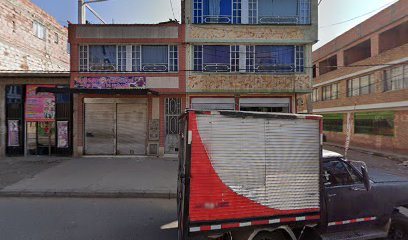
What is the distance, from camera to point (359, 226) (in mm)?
4180

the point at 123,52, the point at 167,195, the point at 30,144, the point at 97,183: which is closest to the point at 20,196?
the point at 97,183

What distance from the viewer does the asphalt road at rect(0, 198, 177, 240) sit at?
474 cm

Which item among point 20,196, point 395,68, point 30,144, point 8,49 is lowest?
point 20,196

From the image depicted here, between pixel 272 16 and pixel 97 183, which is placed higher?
pixel 272 16

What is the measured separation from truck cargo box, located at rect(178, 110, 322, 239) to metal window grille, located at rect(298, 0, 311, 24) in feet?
37.5

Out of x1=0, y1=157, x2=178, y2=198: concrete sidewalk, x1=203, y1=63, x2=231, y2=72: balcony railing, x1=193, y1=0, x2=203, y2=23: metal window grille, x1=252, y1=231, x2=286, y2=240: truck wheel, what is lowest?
x1=0, y1=157, x2=178, y2=198: concrete sidewalk

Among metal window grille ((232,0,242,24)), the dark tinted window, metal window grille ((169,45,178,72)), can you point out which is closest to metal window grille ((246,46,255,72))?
metal window grille ((232,0,242,24))

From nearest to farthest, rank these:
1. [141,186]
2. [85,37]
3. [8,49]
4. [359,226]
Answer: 1. [359,226]
2. [141,186]
3. [85,37]
4. [8,49]

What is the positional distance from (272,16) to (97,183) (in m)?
11.4

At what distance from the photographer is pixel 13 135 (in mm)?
12961

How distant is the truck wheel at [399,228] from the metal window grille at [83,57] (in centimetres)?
1351

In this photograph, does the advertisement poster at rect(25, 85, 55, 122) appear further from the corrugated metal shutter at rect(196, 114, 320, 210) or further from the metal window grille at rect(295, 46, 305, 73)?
the metal window grille at rect(295, 46, 305, 73)

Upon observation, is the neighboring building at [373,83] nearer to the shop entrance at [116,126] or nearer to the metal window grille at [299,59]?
the metal window grille at [299,59]

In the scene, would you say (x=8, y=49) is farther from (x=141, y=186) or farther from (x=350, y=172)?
(x=350, y=172)
